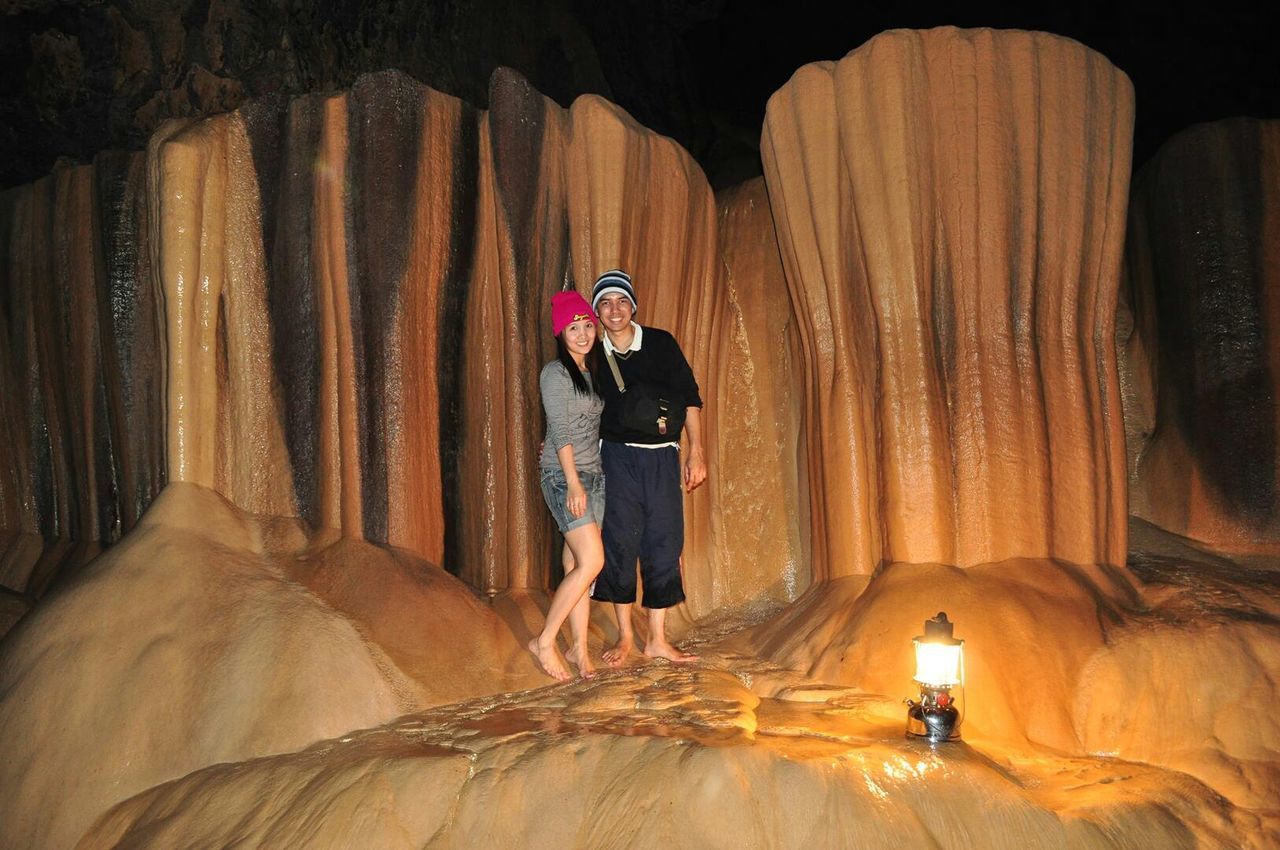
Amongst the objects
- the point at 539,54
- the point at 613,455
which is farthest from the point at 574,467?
the point at 539,54

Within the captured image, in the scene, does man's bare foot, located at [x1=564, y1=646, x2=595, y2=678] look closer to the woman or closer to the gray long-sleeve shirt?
the woman

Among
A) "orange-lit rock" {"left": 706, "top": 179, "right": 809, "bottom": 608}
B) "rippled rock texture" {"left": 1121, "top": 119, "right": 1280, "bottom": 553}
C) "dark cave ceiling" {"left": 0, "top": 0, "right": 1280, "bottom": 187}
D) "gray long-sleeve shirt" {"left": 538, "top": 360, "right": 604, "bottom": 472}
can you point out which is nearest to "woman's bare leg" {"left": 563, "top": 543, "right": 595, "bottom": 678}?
"gray long-sleeve shirt" {"left": 538, "top": 360, "right": 604, "bottom": 472}

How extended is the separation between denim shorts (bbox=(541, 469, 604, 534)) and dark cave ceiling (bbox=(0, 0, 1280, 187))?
610 cm

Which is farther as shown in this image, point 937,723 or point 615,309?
point 615,309

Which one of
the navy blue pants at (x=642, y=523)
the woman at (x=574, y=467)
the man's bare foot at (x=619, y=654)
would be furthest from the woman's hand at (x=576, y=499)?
the man's bare foot at (x=619, y=654)

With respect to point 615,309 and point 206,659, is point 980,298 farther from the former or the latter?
point 206,659

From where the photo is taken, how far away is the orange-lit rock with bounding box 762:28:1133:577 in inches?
207

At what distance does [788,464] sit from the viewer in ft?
21.6

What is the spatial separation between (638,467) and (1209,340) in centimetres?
440

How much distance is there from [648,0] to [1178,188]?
9.40 m

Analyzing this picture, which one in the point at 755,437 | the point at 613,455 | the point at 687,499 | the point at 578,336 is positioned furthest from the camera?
the point at 755,437

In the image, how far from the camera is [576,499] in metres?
4.40

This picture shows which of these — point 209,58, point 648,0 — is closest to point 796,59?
point 648,0

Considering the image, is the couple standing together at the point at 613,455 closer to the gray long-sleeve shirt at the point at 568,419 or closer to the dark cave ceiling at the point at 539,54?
the gray long-sleeve shirt at the point at 568,419
